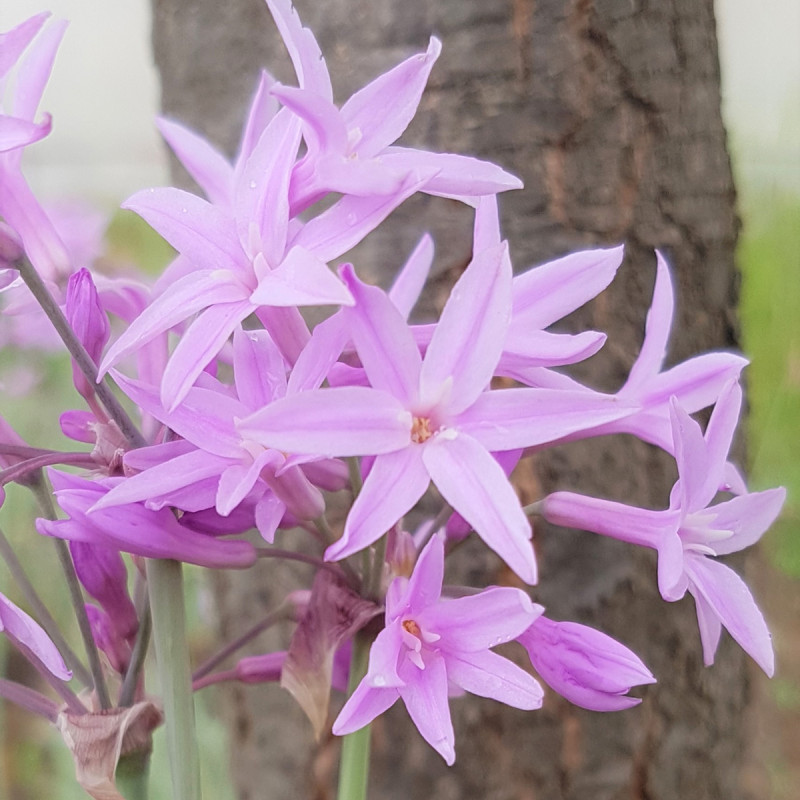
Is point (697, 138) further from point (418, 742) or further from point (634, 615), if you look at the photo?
point (418, 742)

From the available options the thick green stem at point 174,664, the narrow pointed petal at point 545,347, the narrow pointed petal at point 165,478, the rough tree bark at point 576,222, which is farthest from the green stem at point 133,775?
the rough tree bark at point 576,222

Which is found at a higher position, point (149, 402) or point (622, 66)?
point (622, 66)

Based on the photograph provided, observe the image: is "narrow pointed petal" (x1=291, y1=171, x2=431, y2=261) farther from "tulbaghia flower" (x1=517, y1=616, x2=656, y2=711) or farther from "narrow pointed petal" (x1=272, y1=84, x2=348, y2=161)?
"tulbaghia flower" (x1=517, y1=616, x2=656, y2=711)

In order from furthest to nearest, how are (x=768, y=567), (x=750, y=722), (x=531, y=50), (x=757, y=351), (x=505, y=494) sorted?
(x=768, y=567) → (x=757, y=351) → (x=750, y=722) → (x=531, y=50) → (x=505, y=494)

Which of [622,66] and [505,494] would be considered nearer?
[505,494]

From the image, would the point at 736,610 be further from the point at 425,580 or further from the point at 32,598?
the point at 32,598

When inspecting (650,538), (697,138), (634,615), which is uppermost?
→ (697,138)

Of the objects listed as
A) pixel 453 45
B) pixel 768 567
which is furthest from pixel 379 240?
pixel 768 567
